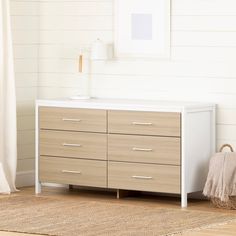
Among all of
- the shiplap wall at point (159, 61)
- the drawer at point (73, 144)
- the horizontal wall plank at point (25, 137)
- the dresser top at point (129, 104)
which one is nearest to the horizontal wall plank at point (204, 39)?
the shiplap wall at point (159, 61)

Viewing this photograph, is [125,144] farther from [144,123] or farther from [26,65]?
[26,65]

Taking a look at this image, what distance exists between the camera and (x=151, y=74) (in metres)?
7.38

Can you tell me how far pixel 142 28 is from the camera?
24.2 ft

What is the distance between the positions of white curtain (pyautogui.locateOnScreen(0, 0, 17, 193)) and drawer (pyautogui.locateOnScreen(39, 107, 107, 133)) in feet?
0.92

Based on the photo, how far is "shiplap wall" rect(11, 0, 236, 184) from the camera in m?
7.04

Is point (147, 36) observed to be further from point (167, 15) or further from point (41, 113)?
point (41, 113)

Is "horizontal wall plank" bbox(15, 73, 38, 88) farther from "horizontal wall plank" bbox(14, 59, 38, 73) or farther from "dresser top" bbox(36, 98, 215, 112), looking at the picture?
"dresser top" bbox(36, 98, 215, 112)

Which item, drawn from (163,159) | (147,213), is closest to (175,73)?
(163,159)

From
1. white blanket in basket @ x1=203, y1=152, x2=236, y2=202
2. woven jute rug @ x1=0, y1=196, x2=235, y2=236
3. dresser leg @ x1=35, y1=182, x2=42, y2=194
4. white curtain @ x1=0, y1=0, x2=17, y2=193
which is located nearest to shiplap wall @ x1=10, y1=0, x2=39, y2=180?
white curtain @ x1=0, y1=0, x2=17, y2=193

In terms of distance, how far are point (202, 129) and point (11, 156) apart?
64.1 inches

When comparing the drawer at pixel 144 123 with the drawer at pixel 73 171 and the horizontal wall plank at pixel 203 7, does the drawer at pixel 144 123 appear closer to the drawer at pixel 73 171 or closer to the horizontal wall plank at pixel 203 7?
the drawer at pixel 73 171

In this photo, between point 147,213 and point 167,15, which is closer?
point 147,213

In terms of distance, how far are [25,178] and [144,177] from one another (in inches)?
53.2

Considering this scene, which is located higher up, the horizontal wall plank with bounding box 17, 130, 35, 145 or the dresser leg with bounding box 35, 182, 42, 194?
the horizontal wall plank with bounding box 17, 130, 35, 145
